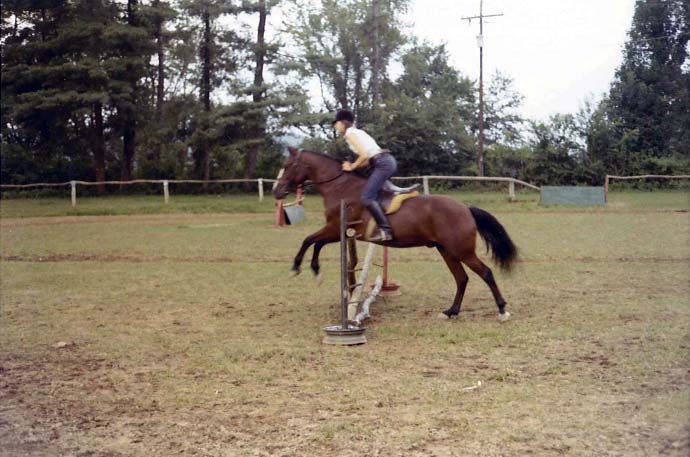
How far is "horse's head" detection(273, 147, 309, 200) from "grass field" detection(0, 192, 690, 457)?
156 centimetres

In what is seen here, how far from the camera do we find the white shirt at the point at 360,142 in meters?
8.70

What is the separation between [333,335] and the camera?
775cm

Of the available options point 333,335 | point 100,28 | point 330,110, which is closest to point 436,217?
point 333,335

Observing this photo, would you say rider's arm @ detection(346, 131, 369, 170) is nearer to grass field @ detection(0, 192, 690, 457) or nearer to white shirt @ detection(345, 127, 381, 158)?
white shirt @ detection(345, 127, 381, 158)

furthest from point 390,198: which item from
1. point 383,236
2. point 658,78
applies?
point 658,78

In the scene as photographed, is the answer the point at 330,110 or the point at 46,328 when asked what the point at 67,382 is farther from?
the point at 330,110

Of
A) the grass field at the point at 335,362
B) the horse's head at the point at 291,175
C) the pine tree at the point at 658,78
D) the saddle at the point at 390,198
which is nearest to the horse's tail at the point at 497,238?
the grass field at the point at 335,362

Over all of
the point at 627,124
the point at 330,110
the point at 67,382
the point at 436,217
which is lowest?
the point at 67,382

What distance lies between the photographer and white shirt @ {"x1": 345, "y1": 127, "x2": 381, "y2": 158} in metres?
8.70

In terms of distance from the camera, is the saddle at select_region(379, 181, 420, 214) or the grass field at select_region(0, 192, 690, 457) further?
the saddle at select_region(379, 181, 420, 214)

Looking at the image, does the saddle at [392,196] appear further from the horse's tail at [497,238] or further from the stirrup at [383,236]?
the horse's tail at [497,238]

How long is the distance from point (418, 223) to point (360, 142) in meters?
1.18

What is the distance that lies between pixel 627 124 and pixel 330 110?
1457 inches

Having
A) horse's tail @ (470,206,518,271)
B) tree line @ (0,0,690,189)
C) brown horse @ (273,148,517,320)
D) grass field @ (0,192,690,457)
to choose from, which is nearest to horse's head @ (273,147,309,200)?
brown horse @ (273,148,517,320)
